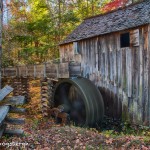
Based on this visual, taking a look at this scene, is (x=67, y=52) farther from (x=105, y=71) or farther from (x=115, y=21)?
(x=115, y=21)

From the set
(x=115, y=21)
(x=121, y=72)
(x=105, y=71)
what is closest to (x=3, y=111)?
(x=121, y=72)

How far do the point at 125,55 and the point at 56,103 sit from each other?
474cm

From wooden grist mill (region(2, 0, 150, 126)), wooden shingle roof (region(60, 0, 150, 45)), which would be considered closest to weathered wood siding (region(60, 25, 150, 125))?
wooden grist mill (region(2, 0, 150, 126))

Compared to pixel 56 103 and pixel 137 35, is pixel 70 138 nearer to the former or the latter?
pixel 137 35

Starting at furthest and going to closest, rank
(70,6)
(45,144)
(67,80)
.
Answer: (70,6)
(67,80)
(45,144)

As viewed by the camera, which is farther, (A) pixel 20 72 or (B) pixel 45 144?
(A) pixel 20 72

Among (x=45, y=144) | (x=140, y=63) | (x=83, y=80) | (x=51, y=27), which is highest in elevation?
(x=51, y=27)

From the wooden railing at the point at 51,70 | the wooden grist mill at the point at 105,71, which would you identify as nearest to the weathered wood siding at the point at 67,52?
the wooden grist mill at the point at 105,71

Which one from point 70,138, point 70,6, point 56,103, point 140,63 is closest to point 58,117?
point 56,103

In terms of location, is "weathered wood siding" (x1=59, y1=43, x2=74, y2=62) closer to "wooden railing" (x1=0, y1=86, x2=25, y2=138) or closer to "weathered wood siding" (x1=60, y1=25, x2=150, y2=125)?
"weathered wood siding" (x1=60, y1=25, x2=150, y2=125)

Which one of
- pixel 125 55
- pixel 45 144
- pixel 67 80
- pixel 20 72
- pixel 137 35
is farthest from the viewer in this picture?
pixel 20 72

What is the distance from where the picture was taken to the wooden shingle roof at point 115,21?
352 inches

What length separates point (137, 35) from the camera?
8.72 meters

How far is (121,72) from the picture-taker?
31.2 ft
